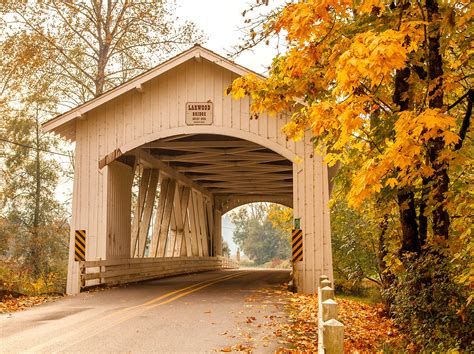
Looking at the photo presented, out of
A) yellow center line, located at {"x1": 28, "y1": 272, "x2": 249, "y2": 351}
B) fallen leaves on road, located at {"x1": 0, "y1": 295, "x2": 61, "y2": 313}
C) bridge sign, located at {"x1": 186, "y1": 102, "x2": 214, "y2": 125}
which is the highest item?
bridge sign, located at {"x1": 186, "y1": 102, "x2": 214, "y2": 125}

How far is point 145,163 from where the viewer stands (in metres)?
18.6

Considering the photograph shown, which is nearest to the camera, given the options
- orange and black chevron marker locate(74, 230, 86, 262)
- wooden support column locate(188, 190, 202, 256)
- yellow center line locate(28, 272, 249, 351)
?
yellow center line locate(28, 272, 249, 351)

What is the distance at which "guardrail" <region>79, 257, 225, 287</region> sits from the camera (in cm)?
1446

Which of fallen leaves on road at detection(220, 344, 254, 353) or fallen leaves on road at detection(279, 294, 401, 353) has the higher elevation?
fallen leaves on road at detection(220, 344, 254, 353)

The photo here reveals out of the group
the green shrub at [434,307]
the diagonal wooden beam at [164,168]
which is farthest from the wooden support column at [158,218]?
the green shrub at [434,307]

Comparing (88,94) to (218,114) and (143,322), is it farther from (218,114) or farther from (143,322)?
(143,322)

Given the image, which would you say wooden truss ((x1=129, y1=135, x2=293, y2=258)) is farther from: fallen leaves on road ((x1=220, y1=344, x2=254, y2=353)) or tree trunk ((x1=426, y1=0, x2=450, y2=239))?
fallen leaves on road ((x1=220, y1=344, x2=254, y2=353))

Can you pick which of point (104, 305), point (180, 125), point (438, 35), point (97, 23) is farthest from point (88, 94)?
point (438, 35)

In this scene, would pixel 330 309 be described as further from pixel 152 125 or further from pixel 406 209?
pixel 152 125

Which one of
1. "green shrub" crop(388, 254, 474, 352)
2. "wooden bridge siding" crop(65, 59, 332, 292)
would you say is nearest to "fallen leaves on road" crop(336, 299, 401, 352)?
"green shrub" crop(388, 254, 474, 352)

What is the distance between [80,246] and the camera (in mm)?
14750

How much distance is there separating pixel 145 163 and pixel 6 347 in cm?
1197

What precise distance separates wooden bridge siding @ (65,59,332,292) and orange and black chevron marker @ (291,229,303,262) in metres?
0.72

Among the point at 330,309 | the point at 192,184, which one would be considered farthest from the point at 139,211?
the point at 330,309
